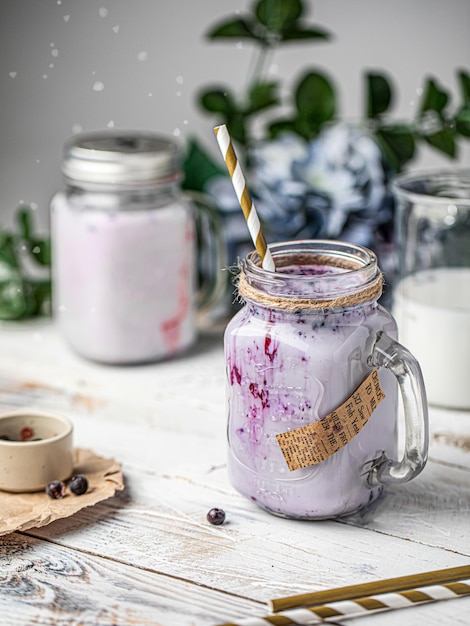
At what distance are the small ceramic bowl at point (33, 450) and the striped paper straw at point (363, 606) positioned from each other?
0.28 metres

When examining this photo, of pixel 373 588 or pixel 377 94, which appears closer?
pixel 373 588

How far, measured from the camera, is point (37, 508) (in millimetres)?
1000

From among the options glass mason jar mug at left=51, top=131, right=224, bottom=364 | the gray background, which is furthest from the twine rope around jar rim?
the gray background

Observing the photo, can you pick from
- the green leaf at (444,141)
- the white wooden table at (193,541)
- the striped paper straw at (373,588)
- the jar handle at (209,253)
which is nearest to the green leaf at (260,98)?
the jar handle at (209,253)

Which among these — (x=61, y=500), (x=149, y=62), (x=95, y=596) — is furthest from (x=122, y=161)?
(x=149, y=62)

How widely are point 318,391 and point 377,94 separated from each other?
0.66 metres

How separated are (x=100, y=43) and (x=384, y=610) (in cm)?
141

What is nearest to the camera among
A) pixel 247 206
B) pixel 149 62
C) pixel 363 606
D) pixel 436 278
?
pixel 363 606

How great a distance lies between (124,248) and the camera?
1.30 metres

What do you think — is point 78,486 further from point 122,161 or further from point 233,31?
point 233,31

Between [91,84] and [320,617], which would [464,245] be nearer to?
[320,617]

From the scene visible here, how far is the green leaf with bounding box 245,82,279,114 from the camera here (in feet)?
5.17

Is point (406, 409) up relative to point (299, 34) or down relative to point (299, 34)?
down

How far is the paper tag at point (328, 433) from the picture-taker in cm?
93
